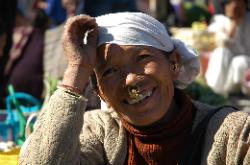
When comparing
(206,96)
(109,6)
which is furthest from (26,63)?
(206,96)

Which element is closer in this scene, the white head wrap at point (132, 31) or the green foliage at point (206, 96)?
the white head wrap at point (132, 31)

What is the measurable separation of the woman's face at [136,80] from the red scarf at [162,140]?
2.1 inches

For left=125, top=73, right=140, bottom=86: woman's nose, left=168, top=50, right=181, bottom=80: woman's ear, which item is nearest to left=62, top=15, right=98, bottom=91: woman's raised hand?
left=125, top=73, right=140, bottom=86: woman's nose

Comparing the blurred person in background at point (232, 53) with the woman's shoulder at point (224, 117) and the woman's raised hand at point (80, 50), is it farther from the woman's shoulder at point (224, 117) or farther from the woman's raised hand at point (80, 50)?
the woman's raised hand at point (80, 50)

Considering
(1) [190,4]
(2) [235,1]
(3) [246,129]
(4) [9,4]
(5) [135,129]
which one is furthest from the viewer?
(1) [190,4]

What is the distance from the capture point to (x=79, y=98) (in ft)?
8.77

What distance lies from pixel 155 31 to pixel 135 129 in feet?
1.17

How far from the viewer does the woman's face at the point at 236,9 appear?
7.61 m

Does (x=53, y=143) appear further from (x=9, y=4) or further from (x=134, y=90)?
(x=9, y=4)

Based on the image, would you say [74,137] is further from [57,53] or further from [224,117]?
[57,53]

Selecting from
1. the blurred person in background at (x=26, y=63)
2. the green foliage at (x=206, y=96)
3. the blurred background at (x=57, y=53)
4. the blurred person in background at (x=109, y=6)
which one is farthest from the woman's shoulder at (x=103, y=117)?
the blurred person in background at (x=109, y=6)

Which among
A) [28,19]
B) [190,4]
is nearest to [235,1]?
[28,19]

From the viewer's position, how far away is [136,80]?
8.75ft

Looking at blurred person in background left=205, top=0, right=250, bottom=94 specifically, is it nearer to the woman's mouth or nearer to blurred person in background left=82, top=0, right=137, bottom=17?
blurred person in background left=82, top=0, right=137, bottom=17
